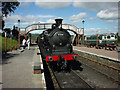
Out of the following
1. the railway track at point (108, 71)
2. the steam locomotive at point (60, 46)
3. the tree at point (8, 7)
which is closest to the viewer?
the railway track at point (108, 71)

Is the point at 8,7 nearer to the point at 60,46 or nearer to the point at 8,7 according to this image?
the point at 8,7

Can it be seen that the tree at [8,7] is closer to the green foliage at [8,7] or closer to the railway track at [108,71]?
the green foliage at [8,7]

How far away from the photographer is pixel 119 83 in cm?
645

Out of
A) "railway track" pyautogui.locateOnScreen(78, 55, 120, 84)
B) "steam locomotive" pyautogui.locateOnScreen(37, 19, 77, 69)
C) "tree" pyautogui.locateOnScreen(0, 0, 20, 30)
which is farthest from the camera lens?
"tree" pyautogui.locateOnScreen(0, 0, 20, 30)

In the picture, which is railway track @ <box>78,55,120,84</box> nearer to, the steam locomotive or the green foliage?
the steam locomotive

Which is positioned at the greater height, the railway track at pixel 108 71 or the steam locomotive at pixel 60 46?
the steam locomotive at pixel 60 46

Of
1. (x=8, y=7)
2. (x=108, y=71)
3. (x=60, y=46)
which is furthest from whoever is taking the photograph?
(x=8, y=7)

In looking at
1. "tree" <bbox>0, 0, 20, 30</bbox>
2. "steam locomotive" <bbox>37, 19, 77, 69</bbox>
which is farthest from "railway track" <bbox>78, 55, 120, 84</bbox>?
"tree" <bbox>0, 0, 20, 30</bbox>

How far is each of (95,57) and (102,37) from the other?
1406cm

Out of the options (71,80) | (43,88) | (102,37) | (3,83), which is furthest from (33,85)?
(102,37)

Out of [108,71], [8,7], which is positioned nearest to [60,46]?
[108,71]

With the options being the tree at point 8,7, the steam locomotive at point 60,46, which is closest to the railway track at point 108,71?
the steam locomotive at point 60,46

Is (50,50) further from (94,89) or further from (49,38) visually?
(94,89)

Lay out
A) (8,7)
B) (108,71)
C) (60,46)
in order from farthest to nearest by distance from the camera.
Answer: (8,7) < (108,71) < (60,46)
